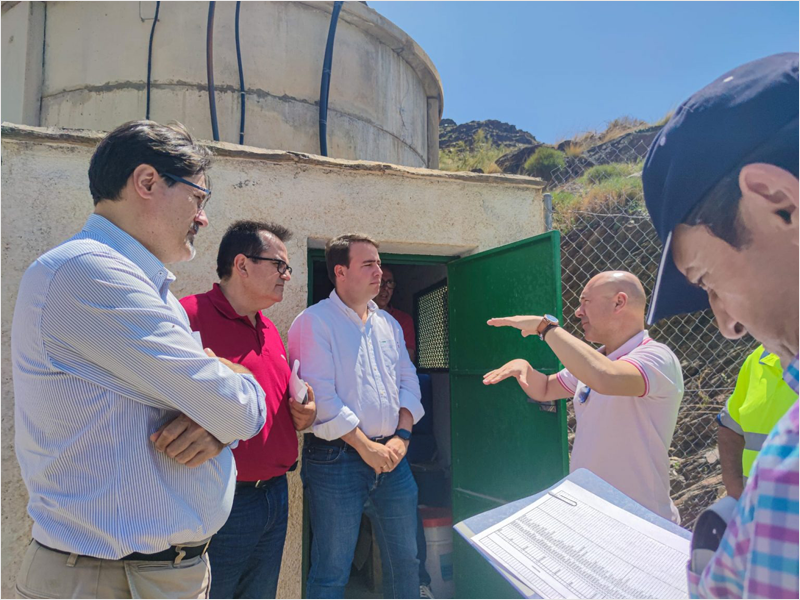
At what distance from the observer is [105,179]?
1.69 m

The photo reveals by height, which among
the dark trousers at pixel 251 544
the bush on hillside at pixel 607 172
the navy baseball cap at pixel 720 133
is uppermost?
the bush on hillside at pixel 607 172

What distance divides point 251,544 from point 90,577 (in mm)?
1222

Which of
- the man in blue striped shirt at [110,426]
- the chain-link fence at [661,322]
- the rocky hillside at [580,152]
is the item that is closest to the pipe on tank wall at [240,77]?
the man in blue striped shirt at [110,426]

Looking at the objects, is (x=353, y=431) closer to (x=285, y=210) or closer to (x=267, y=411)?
(x=267, y=411)

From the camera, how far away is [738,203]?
77 centimetres

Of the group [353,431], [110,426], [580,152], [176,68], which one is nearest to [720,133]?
[110,426]

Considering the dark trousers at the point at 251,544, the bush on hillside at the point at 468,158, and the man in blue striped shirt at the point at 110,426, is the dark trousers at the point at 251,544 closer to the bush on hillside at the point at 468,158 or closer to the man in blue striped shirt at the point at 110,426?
the man in blue striped shirt at the point at 110,426

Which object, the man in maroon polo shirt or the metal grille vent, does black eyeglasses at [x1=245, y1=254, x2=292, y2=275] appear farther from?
the metal grille vent

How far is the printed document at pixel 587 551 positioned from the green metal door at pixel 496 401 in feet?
6.49

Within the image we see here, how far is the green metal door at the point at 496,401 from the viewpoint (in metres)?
3.38

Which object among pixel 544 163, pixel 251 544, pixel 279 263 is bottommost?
pixel 251 544

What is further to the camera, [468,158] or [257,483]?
[468,158]

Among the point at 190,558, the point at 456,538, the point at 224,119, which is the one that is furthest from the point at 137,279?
the point at 224,119

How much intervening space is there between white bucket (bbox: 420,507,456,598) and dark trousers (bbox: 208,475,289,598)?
5.49ft
